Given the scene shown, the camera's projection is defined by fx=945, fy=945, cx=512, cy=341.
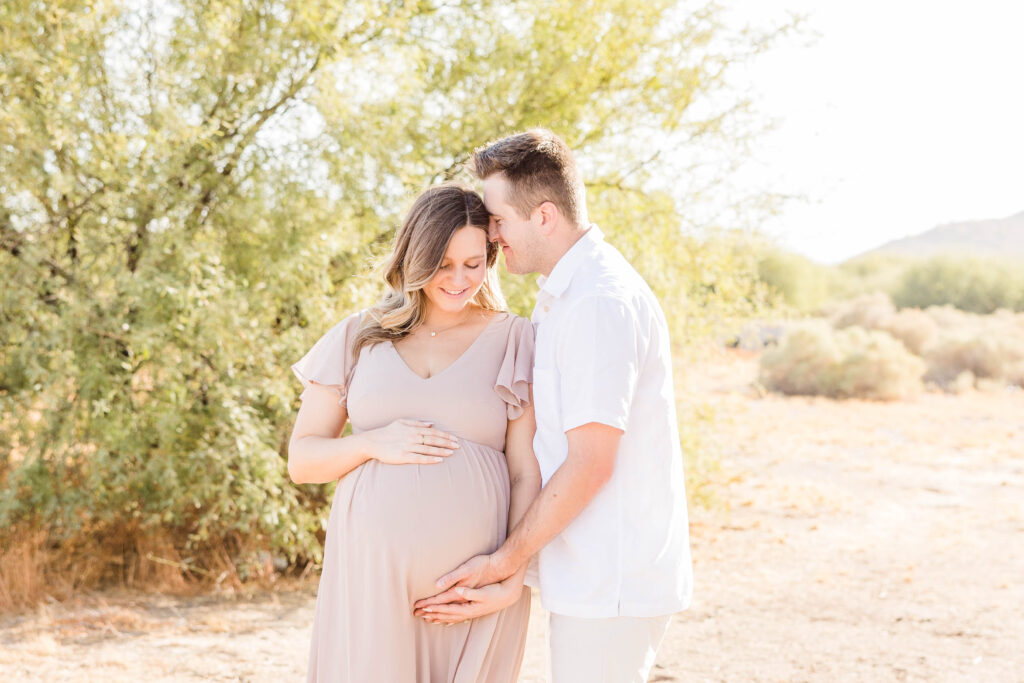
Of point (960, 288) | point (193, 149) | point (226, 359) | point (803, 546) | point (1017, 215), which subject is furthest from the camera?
point (1017, 215)

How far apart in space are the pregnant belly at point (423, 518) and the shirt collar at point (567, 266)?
1.69ft

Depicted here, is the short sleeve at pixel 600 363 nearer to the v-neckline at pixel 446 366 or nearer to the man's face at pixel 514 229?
the man's face at pixel 514 229

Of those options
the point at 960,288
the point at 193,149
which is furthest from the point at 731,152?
the point at 960,288

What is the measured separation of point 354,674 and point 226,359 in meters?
3.50

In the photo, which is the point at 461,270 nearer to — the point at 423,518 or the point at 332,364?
the point at 332,364

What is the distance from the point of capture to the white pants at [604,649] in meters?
A: 2.29

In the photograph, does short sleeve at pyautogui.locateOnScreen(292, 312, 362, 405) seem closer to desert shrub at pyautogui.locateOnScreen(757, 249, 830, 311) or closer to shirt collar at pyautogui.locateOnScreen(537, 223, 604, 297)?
shirt collar at pyautogui.locateOnScreen(537, 223, 604, 297)

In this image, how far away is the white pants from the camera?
7.50ft

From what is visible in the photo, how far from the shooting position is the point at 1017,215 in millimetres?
86375

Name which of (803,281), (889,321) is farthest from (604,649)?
(803,281)

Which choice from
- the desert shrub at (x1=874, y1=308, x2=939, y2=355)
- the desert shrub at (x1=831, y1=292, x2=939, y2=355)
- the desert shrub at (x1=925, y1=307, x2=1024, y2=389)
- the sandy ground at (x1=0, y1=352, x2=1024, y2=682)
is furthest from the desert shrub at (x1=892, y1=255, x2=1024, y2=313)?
the sandy ground at (x1=0, y1=352, x2=1024, y2=682)

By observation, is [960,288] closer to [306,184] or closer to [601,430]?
[306,184]

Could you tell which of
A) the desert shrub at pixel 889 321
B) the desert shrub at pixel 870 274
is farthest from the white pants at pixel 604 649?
the desert shrub at pixel 870 274

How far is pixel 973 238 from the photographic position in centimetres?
8762
